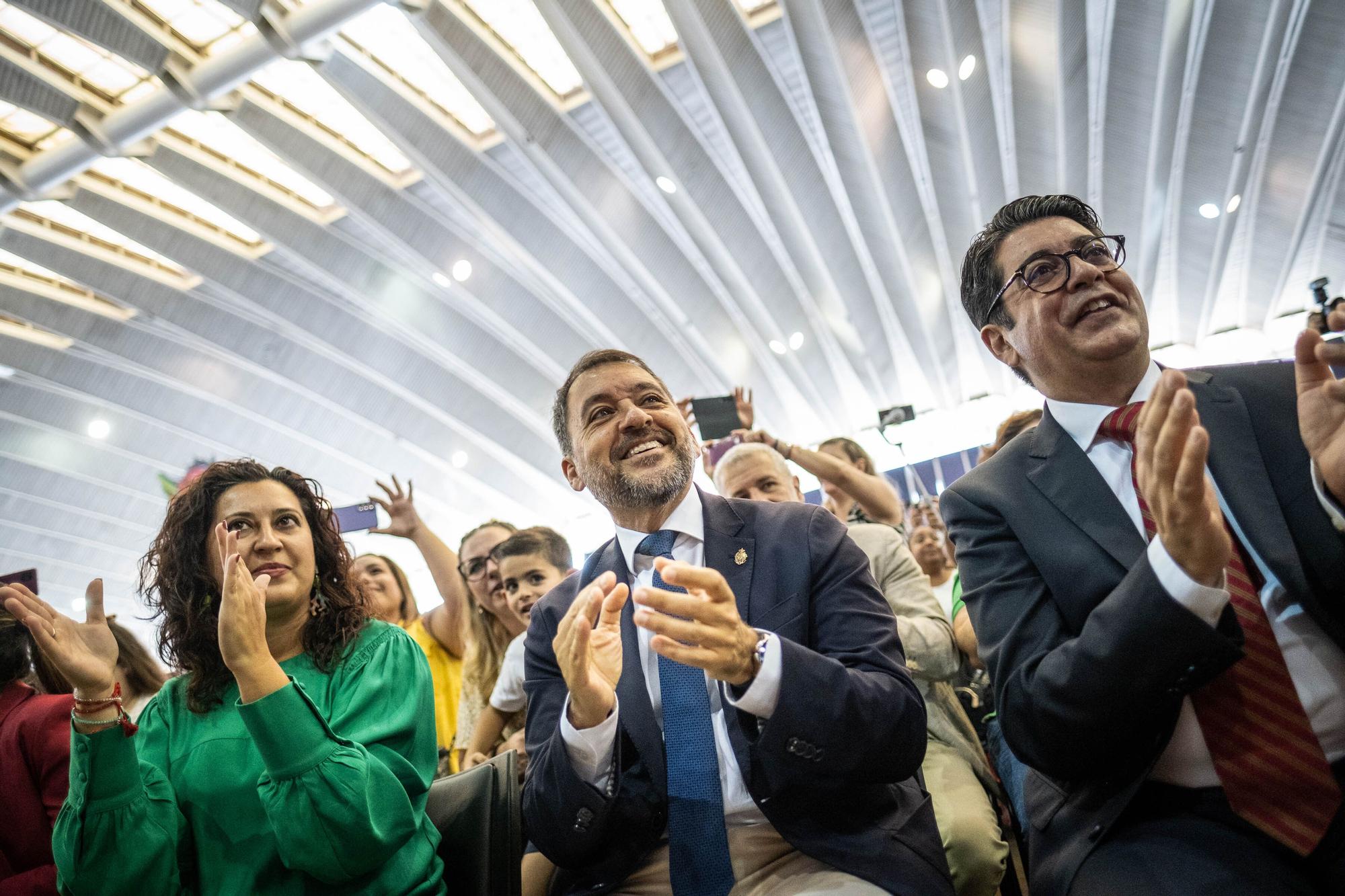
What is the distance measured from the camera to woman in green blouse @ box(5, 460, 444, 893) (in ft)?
6.48

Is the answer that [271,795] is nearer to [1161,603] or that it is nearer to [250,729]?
[250,729]

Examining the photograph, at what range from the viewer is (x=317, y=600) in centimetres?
257

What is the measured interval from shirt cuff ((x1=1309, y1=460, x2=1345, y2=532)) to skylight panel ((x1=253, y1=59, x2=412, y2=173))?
1348 centimetres

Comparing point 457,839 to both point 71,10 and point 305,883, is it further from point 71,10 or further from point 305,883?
point 71,10

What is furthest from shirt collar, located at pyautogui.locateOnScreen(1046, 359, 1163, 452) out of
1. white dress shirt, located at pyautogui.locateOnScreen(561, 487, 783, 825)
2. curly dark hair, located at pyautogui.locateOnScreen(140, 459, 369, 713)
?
curly dark hair, located at pyautogui.locateOnScreen(140, 459, 369, 713)

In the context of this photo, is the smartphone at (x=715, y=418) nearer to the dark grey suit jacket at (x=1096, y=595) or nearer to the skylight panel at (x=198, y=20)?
the dark grey suit jacket at (x=1096, y=595)

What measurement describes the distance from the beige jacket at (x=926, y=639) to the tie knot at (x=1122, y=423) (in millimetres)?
826

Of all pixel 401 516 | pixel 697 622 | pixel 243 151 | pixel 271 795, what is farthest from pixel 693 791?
pixel 243 151

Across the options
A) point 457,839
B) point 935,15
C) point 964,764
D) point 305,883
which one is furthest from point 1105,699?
point 935,15

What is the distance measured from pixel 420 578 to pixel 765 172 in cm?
1909

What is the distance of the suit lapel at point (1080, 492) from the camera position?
1.83 metres

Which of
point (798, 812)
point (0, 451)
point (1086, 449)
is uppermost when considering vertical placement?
point (0, 451)

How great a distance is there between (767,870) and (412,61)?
1395 cm

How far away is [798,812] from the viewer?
1.92 m
